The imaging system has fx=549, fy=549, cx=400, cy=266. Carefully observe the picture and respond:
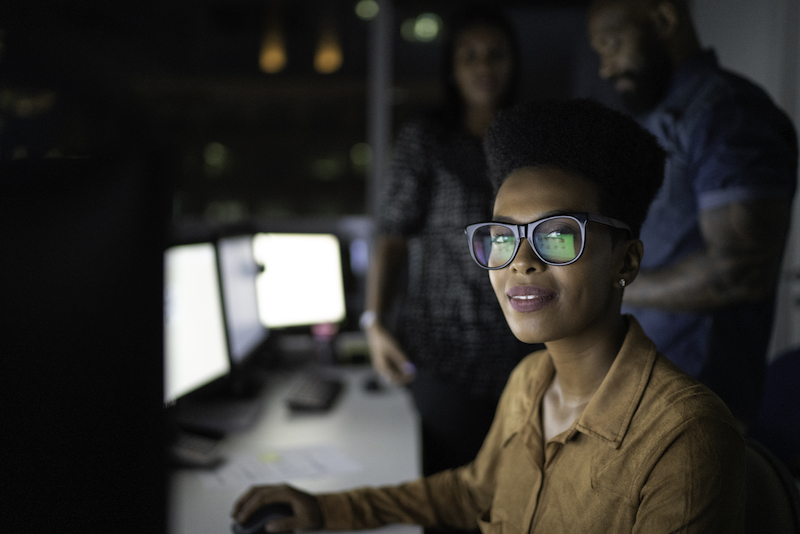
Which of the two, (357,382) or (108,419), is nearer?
(108,419)

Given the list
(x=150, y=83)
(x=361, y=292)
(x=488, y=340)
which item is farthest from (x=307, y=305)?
(x=150, y=83)

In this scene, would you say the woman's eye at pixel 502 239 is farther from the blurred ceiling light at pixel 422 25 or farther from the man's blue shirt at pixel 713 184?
the blurred ceiling light at pixel 422 25

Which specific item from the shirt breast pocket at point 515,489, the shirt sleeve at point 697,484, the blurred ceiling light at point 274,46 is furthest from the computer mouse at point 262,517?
the blurred ceiling light at point 274,46

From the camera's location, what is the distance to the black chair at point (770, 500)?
2.20 feet

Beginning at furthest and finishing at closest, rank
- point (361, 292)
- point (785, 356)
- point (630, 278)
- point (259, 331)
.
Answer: point (361, 292)
point (259, 331)
point (785, 356)
point (630, 278)

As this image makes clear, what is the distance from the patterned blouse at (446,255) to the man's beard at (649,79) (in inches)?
19.8

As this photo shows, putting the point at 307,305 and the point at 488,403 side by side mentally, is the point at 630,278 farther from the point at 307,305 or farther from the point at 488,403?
the point at 307,305

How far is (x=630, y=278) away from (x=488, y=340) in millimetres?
825

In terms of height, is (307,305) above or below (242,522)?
above

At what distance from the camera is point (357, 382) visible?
1952 millimetres

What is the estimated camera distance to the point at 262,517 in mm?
915

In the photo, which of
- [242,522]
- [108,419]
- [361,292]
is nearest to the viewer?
[108,419]

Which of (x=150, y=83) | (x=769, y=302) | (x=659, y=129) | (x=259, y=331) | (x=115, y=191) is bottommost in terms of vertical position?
(x=259, y=331)

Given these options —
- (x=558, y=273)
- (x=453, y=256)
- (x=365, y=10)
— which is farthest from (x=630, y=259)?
(x=365, y=10)
